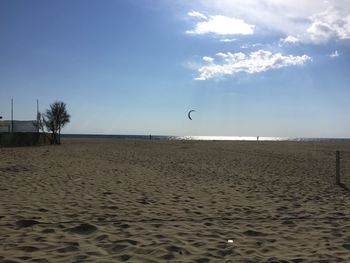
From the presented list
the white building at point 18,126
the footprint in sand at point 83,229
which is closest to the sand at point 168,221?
the footprint in sand at point 83,229

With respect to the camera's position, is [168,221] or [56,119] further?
[56,119]

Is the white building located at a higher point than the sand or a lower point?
higher

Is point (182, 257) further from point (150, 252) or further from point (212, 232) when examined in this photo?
point (212, 232)

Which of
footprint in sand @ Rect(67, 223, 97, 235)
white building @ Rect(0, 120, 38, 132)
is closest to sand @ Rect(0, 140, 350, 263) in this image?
footprint in sand @ Rect(67, 223, 97, 235)

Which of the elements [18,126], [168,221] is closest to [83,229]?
[168,221]

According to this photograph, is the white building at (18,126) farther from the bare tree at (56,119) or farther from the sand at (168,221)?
the sand at (168,221)

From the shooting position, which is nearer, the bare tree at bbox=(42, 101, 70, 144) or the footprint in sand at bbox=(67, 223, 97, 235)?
the footprint in sand at bbox=(67, 223, 97, 235)

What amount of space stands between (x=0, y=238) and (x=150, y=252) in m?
2.16

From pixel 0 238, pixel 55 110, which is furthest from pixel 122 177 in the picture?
pixel 55 110

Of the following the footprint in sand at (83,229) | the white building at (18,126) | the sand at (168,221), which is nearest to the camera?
the sand at (168,221)

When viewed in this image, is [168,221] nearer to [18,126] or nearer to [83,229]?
[83,229]

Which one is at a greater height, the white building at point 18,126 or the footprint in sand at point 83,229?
the white building at point 18,126

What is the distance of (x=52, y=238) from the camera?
5.95m

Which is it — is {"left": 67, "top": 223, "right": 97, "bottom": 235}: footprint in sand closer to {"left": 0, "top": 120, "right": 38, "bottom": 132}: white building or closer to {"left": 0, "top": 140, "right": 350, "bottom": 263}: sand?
{"left": 0, "top": 140, "right": 350, "bottom": 263}: sand
